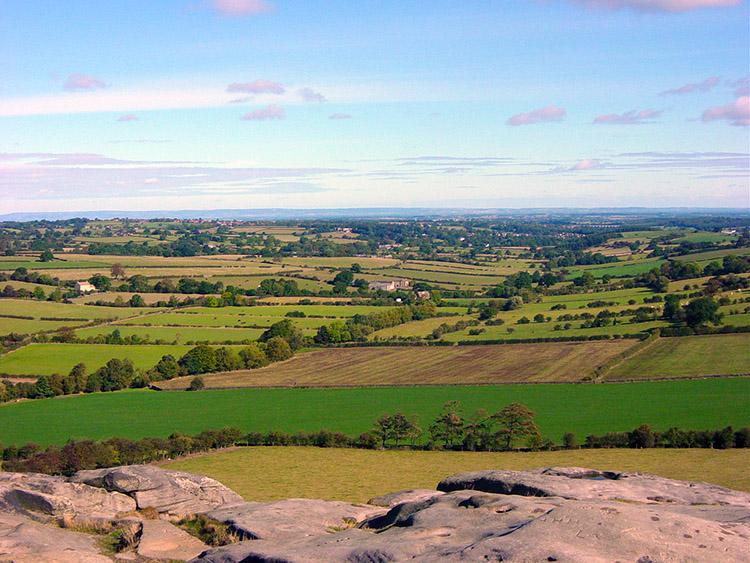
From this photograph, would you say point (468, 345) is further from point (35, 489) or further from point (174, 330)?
point (35, 489)

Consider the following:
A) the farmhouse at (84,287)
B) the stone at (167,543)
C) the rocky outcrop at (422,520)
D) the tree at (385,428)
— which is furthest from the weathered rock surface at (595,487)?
the farmhouse at (84,287)

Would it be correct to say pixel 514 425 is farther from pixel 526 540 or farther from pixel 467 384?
pixel 526 540

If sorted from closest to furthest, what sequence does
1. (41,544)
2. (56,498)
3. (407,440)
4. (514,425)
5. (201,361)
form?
1. (41,544)
2. (56,498)
3. (514,425)
4. (407,440)
5. (201,361)

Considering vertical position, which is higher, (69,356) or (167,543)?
(167,543)

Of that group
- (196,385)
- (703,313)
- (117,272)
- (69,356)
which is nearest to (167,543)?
(196,385)

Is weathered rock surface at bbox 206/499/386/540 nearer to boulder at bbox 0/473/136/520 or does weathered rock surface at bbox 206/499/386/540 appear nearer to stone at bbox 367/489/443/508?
stone at bbox 367/489/443/508

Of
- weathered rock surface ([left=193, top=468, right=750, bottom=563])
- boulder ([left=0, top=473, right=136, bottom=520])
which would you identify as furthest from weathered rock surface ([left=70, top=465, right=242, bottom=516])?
weathered rock surface ([left=193, top=468, right=750, bottom=563])

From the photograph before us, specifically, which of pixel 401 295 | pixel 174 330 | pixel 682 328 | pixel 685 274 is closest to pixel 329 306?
pixel 401 295
